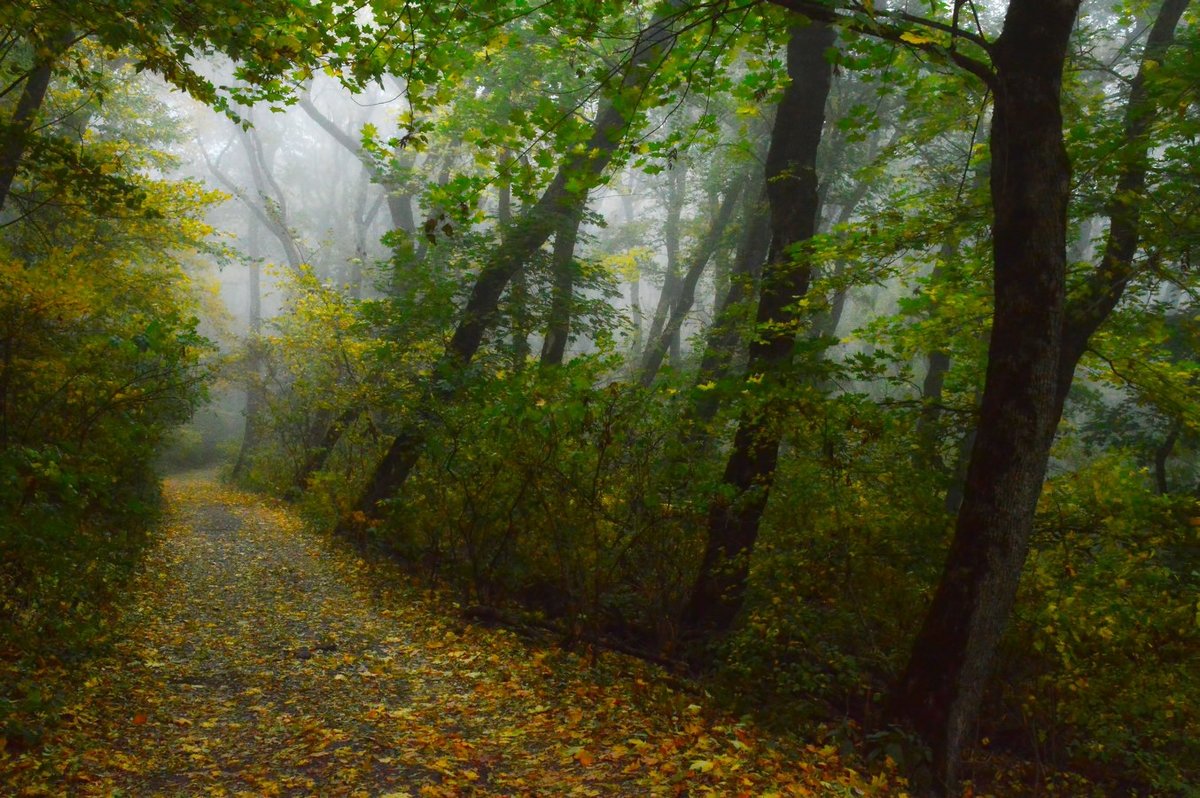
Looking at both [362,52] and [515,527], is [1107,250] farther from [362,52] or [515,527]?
[362,52]

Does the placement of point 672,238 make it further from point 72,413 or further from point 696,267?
point 72,413

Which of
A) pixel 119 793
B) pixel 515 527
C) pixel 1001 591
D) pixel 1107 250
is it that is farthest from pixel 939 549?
pixel 119 793

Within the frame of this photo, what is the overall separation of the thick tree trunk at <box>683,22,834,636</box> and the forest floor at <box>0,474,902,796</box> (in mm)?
899

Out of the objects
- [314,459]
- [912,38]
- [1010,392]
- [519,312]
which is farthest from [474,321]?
[1010,392]

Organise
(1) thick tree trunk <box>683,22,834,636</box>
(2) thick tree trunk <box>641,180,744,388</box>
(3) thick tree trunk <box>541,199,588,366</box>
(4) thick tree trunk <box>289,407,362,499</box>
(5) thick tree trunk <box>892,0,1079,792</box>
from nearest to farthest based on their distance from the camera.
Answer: (5) thick tree trunk <box>892,0,1079,792</box>, (1) thick tree trunk <box>683,22,834,636</box>, (3) thick tree trunk <box>541,199,588,366</box>, (4) thick tree trunk <box>289,407,362,499</box>, (2) thick tree trunk <box>641,180,744,388</box>

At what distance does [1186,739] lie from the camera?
517cm

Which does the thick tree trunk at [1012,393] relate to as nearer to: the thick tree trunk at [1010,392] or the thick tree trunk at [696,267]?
the thick tree trunk at [1010,392]

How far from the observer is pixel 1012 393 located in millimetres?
4238

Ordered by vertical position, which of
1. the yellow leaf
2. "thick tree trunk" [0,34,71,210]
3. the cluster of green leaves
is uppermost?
the yellow leaf

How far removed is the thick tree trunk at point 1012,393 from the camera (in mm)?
4219

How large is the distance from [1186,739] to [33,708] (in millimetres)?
7096

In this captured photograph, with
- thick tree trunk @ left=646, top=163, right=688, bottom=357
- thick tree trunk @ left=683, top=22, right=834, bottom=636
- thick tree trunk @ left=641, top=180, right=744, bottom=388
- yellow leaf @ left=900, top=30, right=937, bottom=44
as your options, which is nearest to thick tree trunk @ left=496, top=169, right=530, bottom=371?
thick tree trunk @ left=641, top=180, right=744, bottom=388

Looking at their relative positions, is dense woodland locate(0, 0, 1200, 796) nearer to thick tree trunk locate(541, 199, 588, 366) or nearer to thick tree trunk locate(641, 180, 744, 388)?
thick tree trunk locate(541, 199, 588, 366)

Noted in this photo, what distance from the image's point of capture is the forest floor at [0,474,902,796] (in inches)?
153
